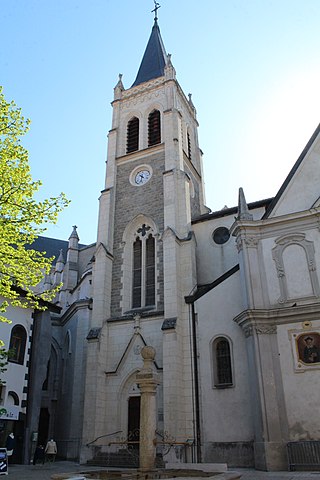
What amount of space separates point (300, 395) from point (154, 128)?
66.1ft

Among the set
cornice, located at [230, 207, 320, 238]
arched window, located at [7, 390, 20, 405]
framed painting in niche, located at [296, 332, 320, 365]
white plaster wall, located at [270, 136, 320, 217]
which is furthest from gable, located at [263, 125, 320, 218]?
arched window, located at [7, 390, 20, 405]

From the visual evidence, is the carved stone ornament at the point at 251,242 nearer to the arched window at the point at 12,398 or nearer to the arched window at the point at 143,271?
the arched window at the point at 143,271

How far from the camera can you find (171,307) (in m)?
20.8

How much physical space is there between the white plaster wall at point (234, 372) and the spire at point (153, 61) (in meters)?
20.2

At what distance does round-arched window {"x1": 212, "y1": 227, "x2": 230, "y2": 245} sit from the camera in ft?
77.9

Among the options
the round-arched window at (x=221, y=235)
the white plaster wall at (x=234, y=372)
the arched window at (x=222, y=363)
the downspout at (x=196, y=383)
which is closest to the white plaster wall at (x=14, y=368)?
the downspout at (x=196, y=383)

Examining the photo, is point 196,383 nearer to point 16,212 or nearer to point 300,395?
point 300,395

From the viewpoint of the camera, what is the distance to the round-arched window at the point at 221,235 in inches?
935

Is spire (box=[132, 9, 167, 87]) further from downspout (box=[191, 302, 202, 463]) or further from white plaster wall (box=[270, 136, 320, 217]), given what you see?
downspout (box=[191, 302, 202, 463])

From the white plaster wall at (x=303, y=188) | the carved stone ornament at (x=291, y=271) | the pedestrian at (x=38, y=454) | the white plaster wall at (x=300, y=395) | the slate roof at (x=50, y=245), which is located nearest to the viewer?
the white plaster wall at (x=300, y=395)

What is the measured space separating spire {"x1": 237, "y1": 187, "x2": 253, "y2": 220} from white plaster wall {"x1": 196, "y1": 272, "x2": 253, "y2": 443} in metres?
2.76

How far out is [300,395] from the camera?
15586mm

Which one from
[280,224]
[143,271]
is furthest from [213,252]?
[280,224]

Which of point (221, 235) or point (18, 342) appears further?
point (221, 235)
